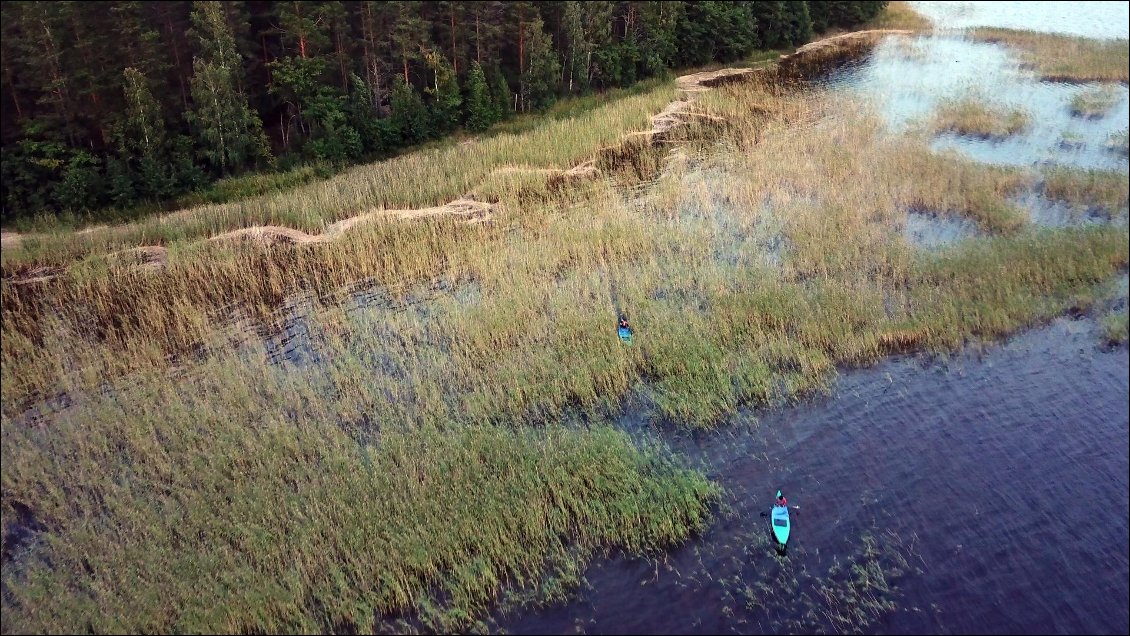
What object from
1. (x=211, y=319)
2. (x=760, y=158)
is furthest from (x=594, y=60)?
(x=211, y=319)

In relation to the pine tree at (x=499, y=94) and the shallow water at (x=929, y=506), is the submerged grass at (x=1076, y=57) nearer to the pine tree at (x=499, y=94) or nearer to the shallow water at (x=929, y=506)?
the shallow water at (x=929, y=506)

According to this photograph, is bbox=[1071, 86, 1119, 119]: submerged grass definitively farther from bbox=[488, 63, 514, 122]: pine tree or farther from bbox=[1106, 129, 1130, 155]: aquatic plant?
bbox=[488, 63, 514, 122]: pine tree

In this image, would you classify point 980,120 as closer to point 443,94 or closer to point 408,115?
point 443,94

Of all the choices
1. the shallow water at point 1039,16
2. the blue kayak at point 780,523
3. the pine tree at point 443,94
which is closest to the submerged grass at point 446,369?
the blue kayak at point 780,523

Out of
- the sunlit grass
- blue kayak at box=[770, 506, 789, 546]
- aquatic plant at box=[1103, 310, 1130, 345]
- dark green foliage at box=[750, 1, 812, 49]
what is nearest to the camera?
blue kayak at box=[770, 506, 789, 546]

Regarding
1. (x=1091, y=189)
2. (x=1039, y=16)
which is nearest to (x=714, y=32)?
(x=1039, y=16)

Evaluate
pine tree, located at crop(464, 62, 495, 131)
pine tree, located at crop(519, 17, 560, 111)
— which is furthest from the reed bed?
pine tree, located at crop(519, 17, 560, 111)

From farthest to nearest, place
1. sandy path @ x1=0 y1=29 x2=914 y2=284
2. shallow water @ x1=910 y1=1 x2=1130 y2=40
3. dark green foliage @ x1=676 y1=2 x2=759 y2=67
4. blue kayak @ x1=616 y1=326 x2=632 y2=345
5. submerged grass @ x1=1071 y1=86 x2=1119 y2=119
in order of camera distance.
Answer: dark green foliage @ x1=676 y1=2 x2=759 y2=67 → shallow water @ x1=910 y1=1 x2=1130 y2=40 → submerged grass @ x1=1071 y1=86 x2=1119 y2=119 → sandy path @ x1=0 y1=29 x2=914 y2=284 → blue kayak @ x1=616 y1=326 x2=632 y2=345
